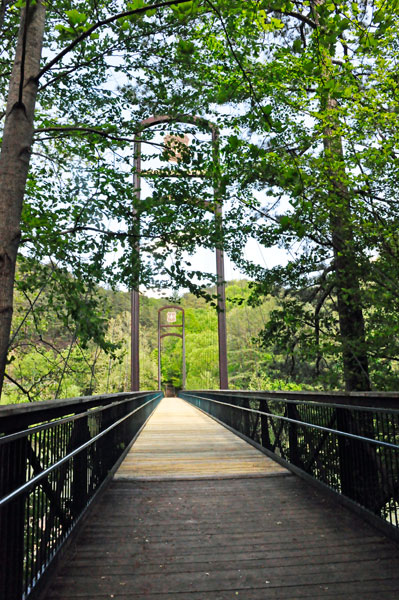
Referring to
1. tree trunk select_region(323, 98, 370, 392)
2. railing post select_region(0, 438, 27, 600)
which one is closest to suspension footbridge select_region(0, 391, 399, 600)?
railing post select_region(0, 438, 27, 600)

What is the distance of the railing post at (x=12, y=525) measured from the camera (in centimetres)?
194

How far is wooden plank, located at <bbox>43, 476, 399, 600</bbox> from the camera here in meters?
2.36

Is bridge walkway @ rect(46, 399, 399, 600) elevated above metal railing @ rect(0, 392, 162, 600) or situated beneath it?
situated beneath

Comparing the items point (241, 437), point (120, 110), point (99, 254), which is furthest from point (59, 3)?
point (241, 437)

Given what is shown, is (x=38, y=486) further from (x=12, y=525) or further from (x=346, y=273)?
(x=346, y=273)

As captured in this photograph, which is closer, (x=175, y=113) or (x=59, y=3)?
(x=59, y=3)

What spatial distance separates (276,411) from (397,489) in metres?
2.93

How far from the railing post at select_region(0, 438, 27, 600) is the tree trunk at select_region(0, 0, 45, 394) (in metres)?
A: 2.20

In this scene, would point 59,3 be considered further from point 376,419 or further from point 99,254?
point 376,419

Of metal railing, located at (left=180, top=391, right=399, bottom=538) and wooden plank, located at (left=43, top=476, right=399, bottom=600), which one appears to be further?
metal railing, located at (left=180, top=391, right=399, bottom=538)

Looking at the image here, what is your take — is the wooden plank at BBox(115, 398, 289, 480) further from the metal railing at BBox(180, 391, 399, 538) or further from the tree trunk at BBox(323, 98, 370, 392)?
the tree trunk at BBox(323, 98, 370, 392)

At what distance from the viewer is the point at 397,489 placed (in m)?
2.99

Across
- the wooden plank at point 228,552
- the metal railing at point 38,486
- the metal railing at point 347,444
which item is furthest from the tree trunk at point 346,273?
the metal railing at point 38,486

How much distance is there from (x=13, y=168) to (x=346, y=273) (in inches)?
236
